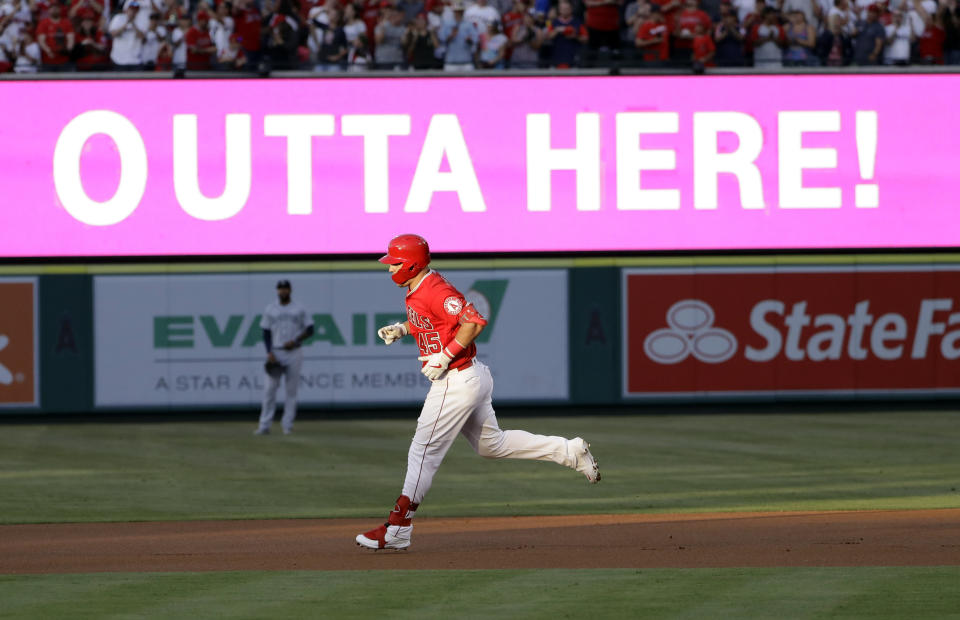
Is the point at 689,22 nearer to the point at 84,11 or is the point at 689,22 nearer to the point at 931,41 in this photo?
the point at 931,41

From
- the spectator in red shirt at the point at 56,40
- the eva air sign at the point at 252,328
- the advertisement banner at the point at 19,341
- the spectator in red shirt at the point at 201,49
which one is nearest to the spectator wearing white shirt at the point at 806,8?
the eva air sign at the point at 252,328

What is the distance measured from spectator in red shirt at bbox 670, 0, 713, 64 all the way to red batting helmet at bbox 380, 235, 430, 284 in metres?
13.5

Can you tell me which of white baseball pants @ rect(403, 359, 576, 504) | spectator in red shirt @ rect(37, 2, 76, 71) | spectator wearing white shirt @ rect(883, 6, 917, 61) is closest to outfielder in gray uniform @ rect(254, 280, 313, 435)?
spectator in red shirt @ rect(37, 2, 76, 71)

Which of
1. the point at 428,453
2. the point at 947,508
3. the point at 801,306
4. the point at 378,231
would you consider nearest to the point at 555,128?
the point at 378,231

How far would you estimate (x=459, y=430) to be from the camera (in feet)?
32.0

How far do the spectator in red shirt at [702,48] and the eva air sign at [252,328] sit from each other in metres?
4.64

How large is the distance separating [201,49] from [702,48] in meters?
7.44

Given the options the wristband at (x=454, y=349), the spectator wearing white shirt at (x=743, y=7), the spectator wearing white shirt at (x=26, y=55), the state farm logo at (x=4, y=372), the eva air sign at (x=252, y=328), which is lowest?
the state farm logo at (x=4, y=372)

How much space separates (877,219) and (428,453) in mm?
14341

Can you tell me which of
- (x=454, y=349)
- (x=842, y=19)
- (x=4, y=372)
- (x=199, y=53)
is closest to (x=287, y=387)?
(x=4, y=372)

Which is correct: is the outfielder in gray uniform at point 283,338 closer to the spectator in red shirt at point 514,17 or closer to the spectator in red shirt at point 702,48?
the spectator in red shirt at point 514,17

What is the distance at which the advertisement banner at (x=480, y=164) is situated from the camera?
21.8 m

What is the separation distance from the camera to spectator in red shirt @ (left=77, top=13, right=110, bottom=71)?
21.8 metres

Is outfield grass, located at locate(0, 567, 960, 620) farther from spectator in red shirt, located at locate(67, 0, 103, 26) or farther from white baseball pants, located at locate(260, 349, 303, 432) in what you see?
spectator in red shirt, located at locate(67, 0, 103, 26)
